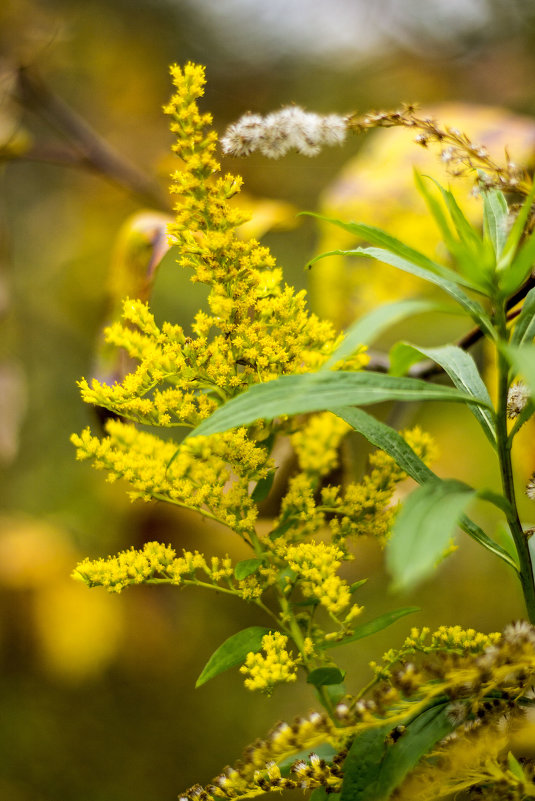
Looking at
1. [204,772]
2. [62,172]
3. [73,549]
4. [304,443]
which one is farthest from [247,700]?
[62,172]

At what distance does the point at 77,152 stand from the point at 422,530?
700mm

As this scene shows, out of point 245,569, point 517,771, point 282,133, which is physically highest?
point 282,133

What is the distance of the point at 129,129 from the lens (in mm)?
1148

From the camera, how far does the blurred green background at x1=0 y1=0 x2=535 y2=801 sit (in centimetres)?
71

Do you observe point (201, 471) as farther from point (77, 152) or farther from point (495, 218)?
point (77, 152)

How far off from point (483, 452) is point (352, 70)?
733 millimetres

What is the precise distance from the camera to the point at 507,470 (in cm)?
27

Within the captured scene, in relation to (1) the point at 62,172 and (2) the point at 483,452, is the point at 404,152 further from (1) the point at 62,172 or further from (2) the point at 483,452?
(1) the point at 62,172

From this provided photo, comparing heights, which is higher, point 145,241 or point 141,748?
point 145,241

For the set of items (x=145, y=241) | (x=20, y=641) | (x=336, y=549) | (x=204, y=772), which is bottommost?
(x=204, y=772)

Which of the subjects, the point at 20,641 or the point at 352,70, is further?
the point at 352,70

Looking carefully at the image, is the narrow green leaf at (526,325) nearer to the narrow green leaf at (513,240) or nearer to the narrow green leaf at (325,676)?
the narrow green leaf at (513,240)

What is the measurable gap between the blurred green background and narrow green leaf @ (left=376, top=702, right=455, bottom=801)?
0.59ft

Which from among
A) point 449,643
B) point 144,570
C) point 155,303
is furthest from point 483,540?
point 155,303
